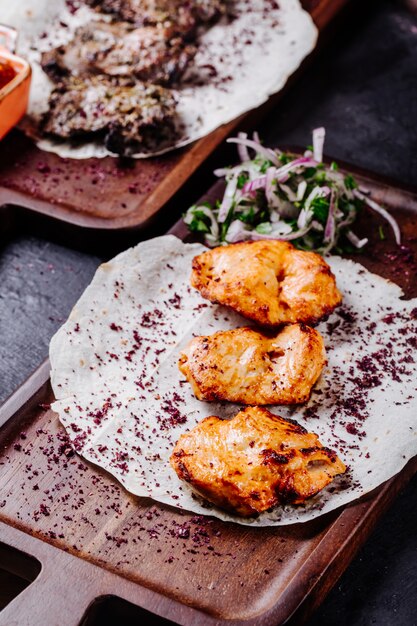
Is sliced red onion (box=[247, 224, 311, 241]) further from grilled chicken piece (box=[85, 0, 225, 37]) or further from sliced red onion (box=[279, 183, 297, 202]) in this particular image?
grilled chicken piece (box=[85, 0, 225, 37])

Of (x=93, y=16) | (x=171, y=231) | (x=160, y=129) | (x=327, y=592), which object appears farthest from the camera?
(x=93, y=16)

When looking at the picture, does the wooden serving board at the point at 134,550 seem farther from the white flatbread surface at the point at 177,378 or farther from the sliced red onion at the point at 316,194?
the sliced red onion at the point at 316,194

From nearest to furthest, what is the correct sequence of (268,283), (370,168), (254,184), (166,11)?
(268,283) → (254,184) → (370,168) → (166,11)

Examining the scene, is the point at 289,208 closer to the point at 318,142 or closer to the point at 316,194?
the point at 316,194

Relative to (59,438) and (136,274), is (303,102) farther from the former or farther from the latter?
(59,438)

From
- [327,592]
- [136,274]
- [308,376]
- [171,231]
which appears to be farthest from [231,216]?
[327,592]

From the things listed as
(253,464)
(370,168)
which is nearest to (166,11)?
(370,168)
